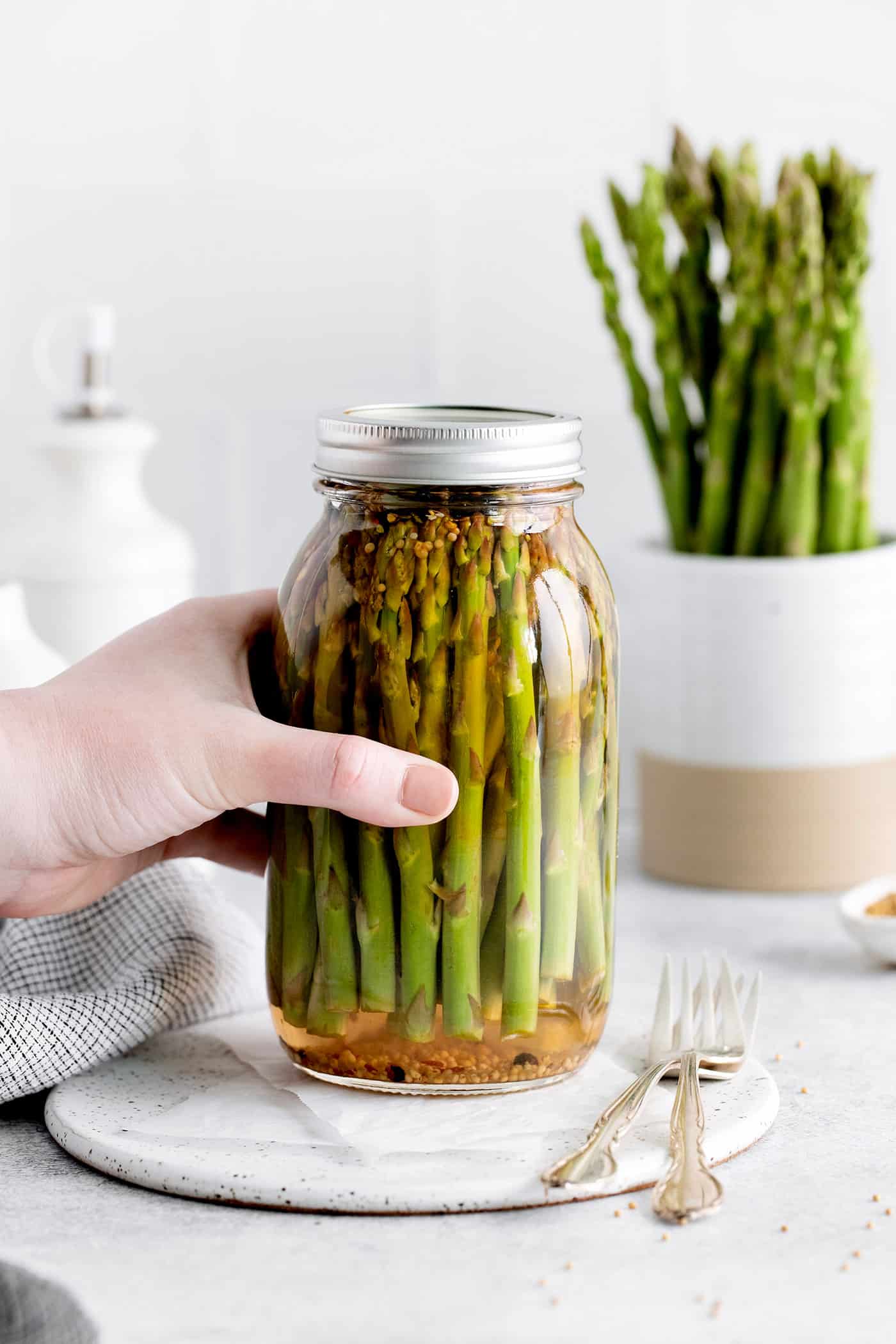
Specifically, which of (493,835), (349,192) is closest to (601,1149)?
(493,835)

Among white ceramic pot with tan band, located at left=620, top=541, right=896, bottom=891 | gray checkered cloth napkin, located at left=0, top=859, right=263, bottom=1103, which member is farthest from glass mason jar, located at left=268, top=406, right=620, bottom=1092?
white ceramic pot with tan band, located at left=620, top=541, right=896, bottom=891

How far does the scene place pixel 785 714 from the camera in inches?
51.4

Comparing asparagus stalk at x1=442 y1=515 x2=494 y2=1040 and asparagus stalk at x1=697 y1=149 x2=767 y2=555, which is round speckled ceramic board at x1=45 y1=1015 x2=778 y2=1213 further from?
asparagus stalk at x1=697 y1=149 x2=767 y2=555

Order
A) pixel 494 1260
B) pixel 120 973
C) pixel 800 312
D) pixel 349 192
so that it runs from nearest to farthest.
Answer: pixel 494 1260 < pixel 120 973 < pixel 800 312 < pixel 349 192

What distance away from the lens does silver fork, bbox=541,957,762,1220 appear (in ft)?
2.32

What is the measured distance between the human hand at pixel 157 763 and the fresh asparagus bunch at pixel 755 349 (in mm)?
628

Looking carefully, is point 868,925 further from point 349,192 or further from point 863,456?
point 349,192

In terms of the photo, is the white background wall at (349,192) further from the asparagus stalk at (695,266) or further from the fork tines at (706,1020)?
the fork tines at (706,1020)

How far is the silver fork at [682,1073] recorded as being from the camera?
71 cm

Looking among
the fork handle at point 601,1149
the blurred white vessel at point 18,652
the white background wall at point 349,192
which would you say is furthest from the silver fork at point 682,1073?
the white background wall at point 349,192

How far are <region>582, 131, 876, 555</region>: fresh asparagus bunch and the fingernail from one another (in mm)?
671

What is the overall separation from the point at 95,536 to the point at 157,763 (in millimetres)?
629

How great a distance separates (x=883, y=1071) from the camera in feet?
2.96

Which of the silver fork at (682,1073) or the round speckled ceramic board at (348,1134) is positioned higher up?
the silver fork at (682,1073)
